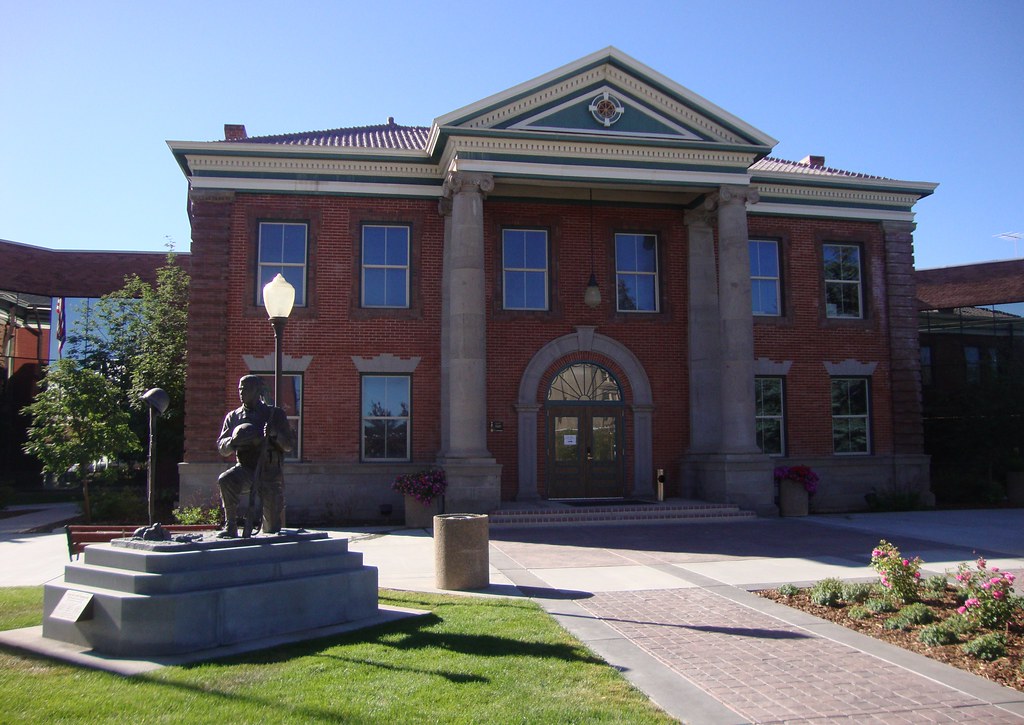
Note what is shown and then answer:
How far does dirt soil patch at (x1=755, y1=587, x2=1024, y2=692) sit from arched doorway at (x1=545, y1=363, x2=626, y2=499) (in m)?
10.3

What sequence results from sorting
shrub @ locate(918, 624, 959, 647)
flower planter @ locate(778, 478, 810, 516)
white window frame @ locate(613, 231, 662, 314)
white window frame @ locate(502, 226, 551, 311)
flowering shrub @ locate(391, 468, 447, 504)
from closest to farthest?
shrub @ locate(918, 624, 959, 647) → flowering shrub @ locate(391, 468, 447, 504) → flower planter @ locate(778, 478, 810, 516) → white window frame @ locate(502, 226, 551, 311) → white window frame @ locate(613, 231, 662, 314)

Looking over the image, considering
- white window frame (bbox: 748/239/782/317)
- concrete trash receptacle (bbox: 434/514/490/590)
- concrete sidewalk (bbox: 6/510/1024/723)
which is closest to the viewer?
concrete sidewalk (bbox: 6/510/1024/723)

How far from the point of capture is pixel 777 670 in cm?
674

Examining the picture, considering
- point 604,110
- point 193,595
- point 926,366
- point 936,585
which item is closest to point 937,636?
point 936,585

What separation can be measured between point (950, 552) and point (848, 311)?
34.3 ft

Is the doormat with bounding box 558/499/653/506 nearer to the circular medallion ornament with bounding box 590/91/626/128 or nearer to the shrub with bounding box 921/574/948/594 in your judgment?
the circular medallion ornament with bounding box 590/91/626/128

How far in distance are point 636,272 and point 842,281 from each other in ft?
19.2

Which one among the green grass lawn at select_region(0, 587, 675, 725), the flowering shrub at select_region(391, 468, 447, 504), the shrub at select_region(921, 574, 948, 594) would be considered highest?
the flowering shrub at select_region(391, 468, 447, 504)

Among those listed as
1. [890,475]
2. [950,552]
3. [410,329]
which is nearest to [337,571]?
[950,552]

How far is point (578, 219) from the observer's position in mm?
20906

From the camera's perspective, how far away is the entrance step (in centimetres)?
1738

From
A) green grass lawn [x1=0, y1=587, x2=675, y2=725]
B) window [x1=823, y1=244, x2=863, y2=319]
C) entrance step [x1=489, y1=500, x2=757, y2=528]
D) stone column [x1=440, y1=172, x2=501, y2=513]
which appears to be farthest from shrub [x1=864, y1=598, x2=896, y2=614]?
window [x1=823, y1=244, x2=863, y2=319]

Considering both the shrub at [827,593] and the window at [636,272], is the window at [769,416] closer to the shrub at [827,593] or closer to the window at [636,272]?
the window at [636,272]

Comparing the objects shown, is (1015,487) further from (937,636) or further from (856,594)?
(937,636)
